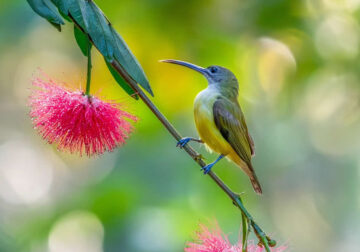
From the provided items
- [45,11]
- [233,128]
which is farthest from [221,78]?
[45,11]

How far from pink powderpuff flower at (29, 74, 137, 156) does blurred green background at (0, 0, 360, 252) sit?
2.89 ft

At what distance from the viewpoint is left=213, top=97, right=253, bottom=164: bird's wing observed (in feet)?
12.4

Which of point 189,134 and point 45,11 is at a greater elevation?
point 45,11

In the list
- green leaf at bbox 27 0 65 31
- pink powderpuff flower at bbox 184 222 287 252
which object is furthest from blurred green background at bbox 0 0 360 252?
pink powderpuff flower at bbox 184 222 287 252

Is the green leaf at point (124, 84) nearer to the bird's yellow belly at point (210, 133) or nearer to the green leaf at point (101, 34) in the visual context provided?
the green leaf at point (101, 34)

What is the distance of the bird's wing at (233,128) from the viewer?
149 inches

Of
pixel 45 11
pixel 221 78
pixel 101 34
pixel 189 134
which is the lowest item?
pixel 189 134

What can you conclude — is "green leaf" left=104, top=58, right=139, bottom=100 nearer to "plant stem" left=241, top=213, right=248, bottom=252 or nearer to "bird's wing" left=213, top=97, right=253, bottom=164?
"plant stem" left=241, top=213, right=248, bottom=252

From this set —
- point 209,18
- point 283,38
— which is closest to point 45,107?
point 209,18

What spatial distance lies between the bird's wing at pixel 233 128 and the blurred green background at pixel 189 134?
0.58m

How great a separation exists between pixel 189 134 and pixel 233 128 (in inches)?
98.2

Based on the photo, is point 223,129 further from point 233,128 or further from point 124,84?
point 124,84

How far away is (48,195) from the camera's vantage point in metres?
8.83

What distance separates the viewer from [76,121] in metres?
2.79
